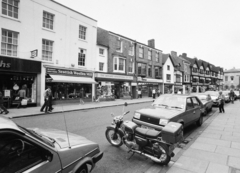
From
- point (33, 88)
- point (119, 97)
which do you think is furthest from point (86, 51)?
point (119, 97)

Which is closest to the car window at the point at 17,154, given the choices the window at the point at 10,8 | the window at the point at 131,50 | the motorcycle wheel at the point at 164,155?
the motorcycle wheel at the point at 164,155

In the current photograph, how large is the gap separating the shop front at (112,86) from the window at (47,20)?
761cm

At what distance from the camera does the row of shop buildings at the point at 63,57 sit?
1247cm

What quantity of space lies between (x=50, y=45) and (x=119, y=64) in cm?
1108

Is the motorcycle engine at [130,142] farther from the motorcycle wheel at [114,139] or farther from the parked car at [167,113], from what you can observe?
the parked car at [167,113]

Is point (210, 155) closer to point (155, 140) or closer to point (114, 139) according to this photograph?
point (155, 140)

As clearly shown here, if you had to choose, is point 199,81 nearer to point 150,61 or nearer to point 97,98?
point 150,61

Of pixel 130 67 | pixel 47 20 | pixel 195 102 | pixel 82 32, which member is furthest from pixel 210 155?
pixel 130 67

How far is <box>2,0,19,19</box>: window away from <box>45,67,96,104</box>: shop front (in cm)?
526

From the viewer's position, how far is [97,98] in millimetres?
19609

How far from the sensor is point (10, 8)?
40.4 ft

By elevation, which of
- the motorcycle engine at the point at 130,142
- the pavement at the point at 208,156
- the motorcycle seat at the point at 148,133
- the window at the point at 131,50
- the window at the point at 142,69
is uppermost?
the window at the point at 131,50

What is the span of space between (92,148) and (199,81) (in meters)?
54.0

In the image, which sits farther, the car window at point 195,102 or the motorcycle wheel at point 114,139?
the car window at point 195,102
